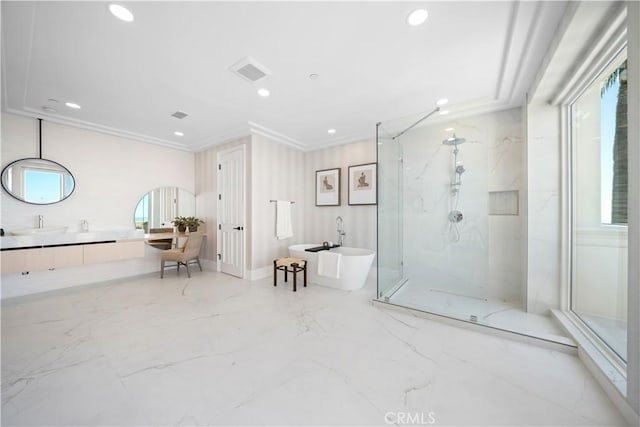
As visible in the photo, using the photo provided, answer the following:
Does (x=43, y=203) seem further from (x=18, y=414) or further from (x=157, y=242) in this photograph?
(x=18, y=414)

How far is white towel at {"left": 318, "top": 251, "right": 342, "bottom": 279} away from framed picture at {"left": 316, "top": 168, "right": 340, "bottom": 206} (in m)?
1.35

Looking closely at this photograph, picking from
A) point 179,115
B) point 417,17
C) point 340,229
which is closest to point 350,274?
point 340,229

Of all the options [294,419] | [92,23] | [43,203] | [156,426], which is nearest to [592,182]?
[294,419]

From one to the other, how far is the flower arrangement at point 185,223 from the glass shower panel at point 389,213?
361cm

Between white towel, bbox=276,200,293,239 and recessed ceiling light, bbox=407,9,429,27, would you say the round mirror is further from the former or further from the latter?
recessed ceiling light, bbox=407,9,429,27

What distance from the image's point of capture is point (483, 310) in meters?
2.53

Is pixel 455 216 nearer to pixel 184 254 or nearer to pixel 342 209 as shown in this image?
pixel 342 209

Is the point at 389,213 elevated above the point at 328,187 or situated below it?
below

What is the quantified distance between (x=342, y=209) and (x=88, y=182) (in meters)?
4.19

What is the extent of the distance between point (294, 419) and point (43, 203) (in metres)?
4.46

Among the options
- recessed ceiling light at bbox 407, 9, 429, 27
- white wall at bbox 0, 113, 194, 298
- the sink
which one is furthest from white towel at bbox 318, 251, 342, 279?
the sink

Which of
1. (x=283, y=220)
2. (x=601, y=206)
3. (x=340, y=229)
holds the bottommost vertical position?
(x=340, y=229)

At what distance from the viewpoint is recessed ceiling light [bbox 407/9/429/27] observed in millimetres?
1596

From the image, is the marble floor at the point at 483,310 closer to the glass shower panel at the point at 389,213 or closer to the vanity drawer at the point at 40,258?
the glass shower panel at the point at 389,213
